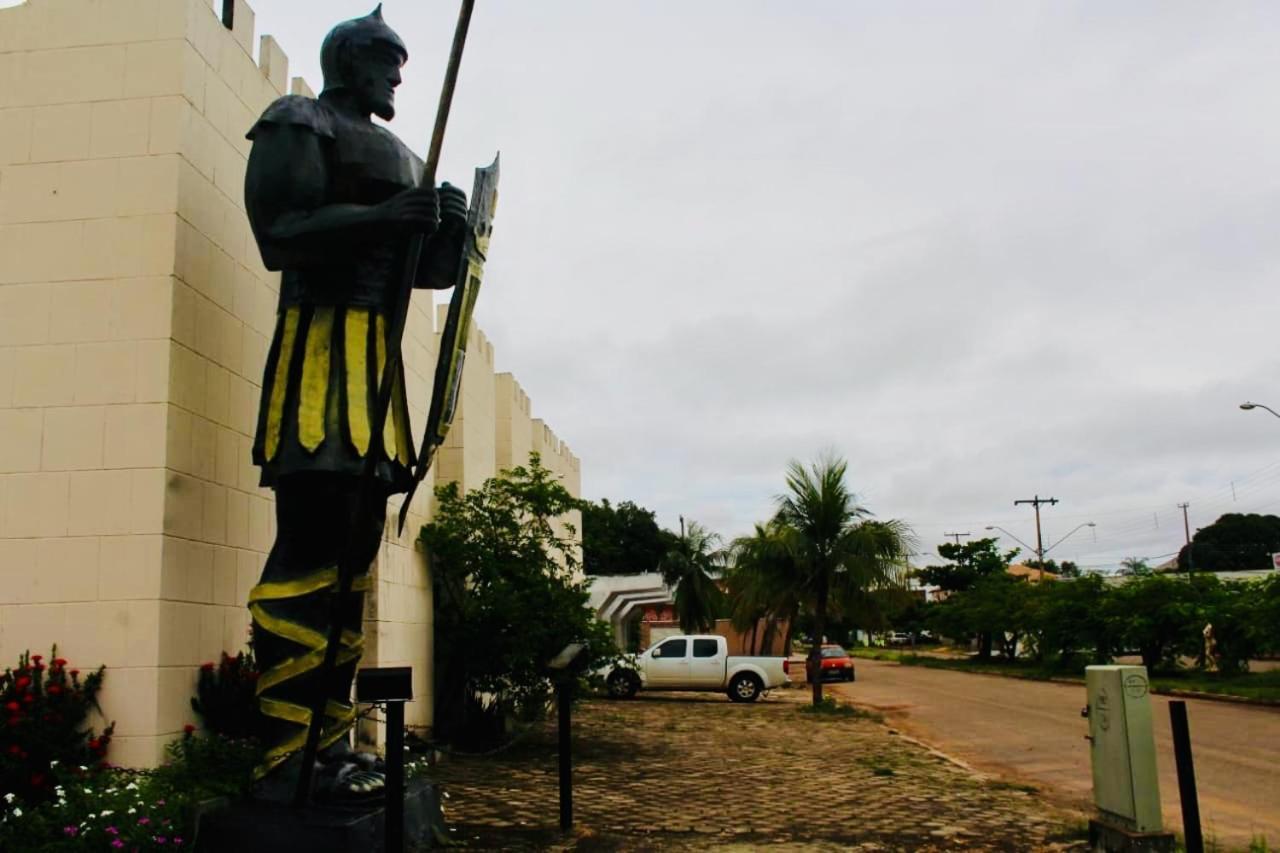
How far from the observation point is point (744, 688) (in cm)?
2212

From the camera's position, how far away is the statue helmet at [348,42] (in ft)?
16.5

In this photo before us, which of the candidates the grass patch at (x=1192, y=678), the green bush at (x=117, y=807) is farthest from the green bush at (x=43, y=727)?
the grass patch at (x=1192, y=678)

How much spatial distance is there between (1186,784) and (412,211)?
455 cm

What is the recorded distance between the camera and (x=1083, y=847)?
634cm

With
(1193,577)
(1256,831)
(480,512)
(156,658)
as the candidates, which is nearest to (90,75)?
(156,658)

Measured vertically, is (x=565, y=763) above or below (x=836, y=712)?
above

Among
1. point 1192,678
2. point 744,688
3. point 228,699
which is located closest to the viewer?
point 228,699

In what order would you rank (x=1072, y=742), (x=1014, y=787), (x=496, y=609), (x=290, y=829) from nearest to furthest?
(x=290, y=829), (x=1014, y=787), (x=496, y=609), (x=1072, y=742)

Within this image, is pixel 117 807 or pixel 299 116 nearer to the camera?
pixel 117 807

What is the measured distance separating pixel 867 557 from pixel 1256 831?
448 inches

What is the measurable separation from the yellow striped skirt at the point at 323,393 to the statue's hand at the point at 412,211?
529 millimetres

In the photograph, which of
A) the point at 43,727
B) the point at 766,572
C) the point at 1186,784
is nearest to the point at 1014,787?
the point at 1186,784

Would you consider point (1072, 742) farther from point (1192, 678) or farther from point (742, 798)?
point (1192, 678)

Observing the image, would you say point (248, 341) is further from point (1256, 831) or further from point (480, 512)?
point (1256, 831)
